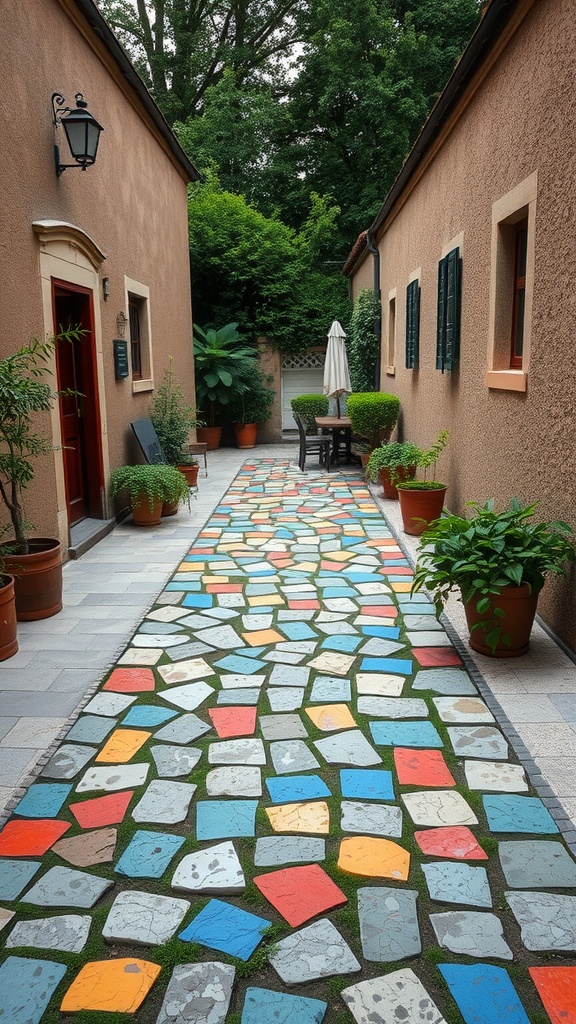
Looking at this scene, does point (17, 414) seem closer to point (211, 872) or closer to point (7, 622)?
point (7, 622)

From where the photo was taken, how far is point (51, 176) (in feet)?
20.0

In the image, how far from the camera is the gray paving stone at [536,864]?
240 cm

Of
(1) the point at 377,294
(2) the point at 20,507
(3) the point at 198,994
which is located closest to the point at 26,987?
(3) the point at 198,994

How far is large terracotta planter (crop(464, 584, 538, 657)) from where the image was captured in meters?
4.02

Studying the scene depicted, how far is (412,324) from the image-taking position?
31.1ft

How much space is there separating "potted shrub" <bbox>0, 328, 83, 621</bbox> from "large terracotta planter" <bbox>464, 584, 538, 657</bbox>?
8.94 feet

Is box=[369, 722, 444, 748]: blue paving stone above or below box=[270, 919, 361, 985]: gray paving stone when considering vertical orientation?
above

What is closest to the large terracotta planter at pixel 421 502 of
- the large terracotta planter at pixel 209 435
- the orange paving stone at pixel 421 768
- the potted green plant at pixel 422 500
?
the potted green plant at pixel 422 500

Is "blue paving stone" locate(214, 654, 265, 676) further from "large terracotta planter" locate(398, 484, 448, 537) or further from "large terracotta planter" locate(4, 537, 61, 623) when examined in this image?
"large terracotta planter" locate(398, 484, 448, 537)

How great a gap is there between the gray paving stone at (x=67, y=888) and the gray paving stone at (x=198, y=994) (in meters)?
0.44

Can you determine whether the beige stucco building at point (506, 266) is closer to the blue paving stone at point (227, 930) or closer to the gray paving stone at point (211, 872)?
the gray paving stone at point (211, 872)

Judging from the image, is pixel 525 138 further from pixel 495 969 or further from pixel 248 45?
pixel 248 45

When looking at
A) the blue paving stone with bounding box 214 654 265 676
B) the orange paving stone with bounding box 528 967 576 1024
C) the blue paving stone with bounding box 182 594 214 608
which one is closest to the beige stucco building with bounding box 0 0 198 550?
the blue paving stone with bounding box 182 594 214 608

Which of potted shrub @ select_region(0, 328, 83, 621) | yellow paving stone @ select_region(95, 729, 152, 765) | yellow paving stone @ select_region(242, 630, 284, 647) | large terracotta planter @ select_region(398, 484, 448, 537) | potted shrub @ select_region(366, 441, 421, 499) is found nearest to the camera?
yellow paving stone @ select_region(95, 729, 152, 765)
